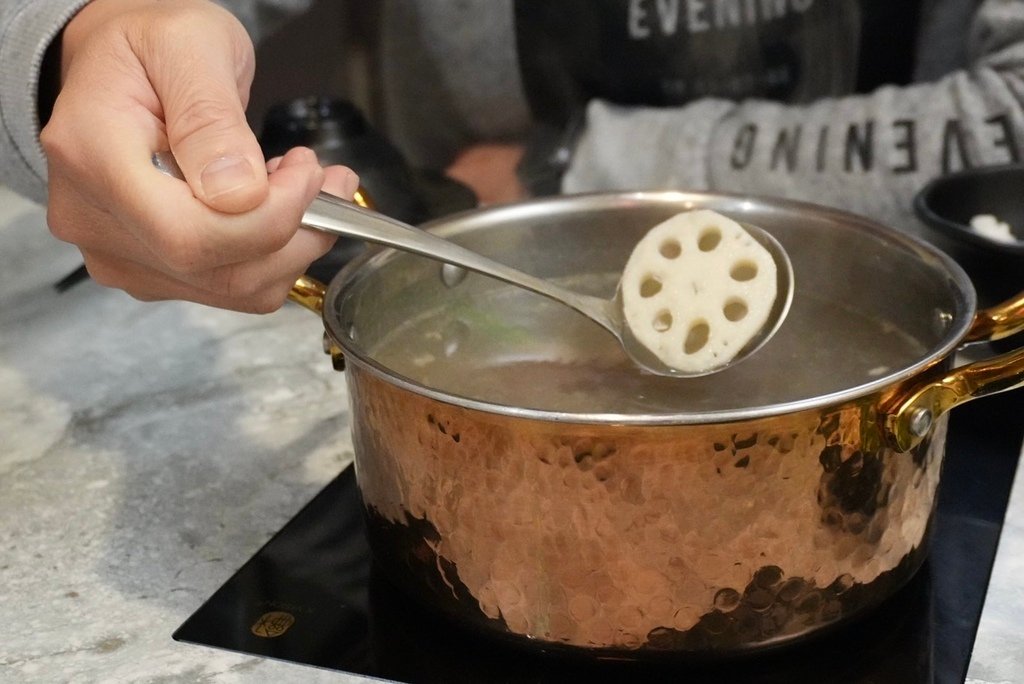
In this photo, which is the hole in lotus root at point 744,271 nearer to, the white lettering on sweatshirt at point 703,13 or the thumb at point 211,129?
the thumb at point 211,129

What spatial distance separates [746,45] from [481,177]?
34cm

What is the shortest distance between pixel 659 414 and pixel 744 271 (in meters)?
0.19

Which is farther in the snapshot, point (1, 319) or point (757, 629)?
point (1, 319)

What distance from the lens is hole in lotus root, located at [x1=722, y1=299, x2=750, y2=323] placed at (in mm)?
537

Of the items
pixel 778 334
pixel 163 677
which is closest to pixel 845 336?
pixel 778 334

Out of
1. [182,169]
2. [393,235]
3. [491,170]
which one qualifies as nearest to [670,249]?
[393,235]

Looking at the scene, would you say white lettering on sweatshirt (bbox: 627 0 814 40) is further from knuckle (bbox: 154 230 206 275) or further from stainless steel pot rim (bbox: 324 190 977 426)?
knuckle (bbox: 154 230 206 275)

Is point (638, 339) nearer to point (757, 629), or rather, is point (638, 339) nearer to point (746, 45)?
point (757, 629)

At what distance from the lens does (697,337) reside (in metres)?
0.55

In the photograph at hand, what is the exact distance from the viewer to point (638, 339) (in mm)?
562

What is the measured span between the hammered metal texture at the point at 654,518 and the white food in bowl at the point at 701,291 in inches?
4.8

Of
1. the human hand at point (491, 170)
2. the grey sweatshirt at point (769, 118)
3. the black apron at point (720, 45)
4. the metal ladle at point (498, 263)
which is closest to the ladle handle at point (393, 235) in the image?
the metal ladle at point (498, 263)

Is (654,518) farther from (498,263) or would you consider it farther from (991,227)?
(991,227)

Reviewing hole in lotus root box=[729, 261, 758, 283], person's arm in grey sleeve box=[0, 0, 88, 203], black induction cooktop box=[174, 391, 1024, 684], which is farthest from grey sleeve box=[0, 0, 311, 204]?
hole in lotus root box=[729, 261, 758, 283]
